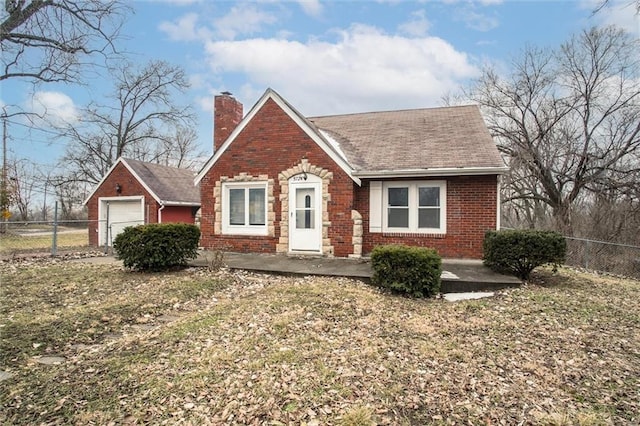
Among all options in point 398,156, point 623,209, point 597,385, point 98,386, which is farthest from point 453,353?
point 623,209

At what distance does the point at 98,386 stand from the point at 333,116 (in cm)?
1378

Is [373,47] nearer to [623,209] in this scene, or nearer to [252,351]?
[252,351]

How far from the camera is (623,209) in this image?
1680 centimetres

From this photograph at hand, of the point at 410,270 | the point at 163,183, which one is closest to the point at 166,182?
the point at 163,183

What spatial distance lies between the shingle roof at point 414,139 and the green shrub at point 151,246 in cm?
523

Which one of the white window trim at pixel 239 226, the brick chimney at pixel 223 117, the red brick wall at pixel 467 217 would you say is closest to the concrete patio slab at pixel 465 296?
the red brick wall at pixel 467 217

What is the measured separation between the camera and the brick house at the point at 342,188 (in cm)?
1041

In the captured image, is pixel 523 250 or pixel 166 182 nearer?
pixel 523 250

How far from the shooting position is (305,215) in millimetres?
11242

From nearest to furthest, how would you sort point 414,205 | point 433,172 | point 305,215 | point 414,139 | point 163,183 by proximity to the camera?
point 433,172, point 414,205, point 305,215, point 414,139, point 163,183

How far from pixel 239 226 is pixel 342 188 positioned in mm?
3706

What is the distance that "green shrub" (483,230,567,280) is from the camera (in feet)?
25.5

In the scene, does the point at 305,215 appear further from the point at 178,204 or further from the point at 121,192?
the point at 121,192

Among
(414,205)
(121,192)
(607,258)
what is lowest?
(607,258)
